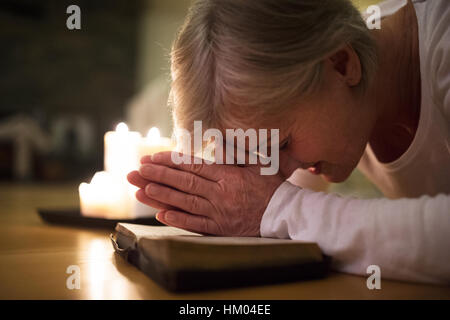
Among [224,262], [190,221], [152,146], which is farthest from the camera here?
[152,146]

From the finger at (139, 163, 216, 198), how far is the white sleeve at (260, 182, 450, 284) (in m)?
0.14

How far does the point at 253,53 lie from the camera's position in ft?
1.89

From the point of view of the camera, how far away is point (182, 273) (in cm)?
37

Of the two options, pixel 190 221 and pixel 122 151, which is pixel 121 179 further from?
pixel 190 221

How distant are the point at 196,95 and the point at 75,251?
29cm

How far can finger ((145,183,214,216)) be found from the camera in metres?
0.57

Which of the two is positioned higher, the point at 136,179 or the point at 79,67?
the point at 79,67

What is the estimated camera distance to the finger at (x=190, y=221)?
1.85 feet

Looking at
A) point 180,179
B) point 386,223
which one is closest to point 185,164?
point 180,179

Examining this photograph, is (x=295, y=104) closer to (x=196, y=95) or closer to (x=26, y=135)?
(x=196, y=95)

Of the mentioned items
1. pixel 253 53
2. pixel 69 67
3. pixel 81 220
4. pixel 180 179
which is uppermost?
pixel 69 67

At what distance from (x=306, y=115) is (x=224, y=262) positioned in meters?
0.34

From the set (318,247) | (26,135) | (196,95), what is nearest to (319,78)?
(196,95)

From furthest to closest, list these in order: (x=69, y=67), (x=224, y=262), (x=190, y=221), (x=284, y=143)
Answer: (x=69, y=67) < (x=284, y=143) < (x=190, y=221) < (x=224, y=262)
